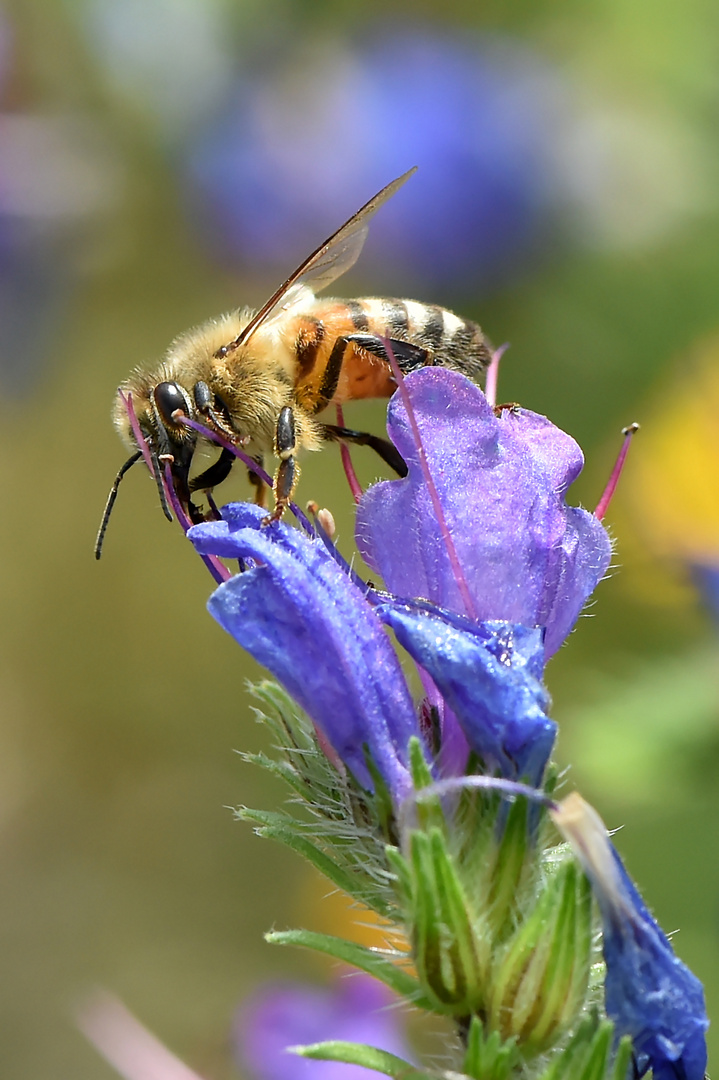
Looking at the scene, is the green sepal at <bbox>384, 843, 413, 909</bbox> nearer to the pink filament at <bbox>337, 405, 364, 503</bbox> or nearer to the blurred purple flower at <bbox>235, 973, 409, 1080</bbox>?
the pink filament at <bbox>337, 405, 364, 503</bbox>

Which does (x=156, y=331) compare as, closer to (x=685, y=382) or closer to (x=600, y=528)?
(x=685, y=382)

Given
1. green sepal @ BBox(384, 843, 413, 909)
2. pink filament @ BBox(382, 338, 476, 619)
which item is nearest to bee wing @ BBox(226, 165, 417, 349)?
pink filament @ BBox(382, 338, 476, 619)

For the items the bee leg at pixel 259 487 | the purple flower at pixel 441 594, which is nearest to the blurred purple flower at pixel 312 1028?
the bee leg at pixel 259 487

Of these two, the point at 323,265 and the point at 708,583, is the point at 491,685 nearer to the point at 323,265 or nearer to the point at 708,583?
the point at 323,265

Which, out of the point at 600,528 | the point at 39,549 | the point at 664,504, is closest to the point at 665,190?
the point at 664,504

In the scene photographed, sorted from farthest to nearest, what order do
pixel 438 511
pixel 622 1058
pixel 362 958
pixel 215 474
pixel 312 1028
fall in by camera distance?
pixel 312 1028 → pixel 215 474 → pixel 438 511 → pixel 362 958 → pixel 622 1058

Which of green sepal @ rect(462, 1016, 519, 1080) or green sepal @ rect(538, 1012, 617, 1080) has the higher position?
green sepal @ rect(462, 1016, 519, 1080)

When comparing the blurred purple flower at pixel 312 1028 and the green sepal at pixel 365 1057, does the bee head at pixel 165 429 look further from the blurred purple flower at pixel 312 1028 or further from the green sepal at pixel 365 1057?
the blurred purple flower at pixel 312 1028

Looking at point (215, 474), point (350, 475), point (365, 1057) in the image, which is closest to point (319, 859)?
point (365, 1057)
